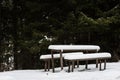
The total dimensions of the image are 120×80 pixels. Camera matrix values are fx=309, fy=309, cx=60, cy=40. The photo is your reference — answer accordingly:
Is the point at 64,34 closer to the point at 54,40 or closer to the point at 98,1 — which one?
the point at 54,40

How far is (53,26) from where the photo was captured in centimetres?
1434

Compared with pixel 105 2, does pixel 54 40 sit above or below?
below

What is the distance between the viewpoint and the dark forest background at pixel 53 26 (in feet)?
44.0

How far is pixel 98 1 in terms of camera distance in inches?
541

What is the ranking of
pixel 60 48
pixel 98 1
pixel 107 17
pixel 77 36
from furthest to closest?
pixel 77 36, pixel 98 1, pixel 107 17, pixel 60 48

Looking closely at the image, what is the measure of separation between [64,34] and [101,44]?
183 cm

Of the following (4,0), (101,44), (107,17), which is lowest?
(101,44)

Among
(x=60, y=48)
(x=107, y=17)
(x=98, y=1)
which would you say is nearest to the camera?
(x=60, y=48)

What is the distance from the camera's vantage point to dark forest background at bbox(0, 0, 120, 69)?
13422 millimetres

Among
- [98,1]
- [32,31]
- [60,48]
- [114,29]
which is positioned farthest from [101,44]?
[60,48]

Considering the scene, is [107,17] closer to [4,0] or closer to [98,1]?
[98,1]

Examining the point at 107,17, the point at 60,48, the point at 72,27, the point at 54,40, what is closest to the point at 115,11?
the point at 107,17

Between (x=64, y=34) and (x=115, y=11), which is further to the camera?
(x=64, y=34)

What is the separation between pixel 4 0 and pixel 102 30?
5.13 m
